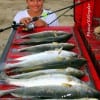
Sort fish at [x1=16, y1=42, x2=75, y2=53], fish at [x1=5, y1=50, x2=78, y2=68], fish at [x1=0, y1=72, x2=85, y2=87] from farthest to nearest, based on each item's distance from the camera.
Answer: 1. fish at [x1=16, y1=42, x2=75, y2=53]
2. fish at [x1=5, y1=50, x2=78, y2=68]
3. fish at [x1=0, y1=72, x2=85, y2=87]

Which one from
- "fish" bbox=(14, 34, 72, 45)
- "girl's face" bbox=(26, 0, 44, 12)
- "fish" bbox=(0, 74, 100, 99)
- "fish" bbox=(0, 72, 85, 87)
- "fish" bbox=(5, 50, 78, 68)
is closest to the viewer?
"fish" bbox=(0, 74, 100, 99)

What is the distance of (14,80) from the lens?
3.36 m

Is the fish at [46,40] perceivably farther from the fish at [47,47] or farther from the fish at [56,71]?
the fish at [56,71]

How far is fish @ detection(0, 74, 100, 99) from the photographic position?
9.96 feet

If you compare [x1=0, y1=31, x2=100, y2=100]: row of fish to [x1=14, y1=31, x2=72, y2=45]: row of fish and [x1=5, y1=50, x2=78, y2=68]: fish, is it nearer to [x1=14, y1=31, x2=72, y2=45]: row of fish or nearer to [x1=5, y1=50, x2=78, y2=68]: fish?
[x1=5, y1=50, x2=78, y2=68]: fish

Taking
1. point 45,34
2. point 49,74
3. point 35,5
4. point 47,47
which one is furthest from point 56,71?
point 35,5

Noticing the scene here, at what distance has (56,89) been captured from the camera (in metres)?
3.09

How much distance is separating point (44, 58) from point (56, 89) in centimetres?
69

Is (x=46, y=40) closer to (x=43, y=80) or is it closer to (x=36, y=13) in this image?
(x=43, y=80)

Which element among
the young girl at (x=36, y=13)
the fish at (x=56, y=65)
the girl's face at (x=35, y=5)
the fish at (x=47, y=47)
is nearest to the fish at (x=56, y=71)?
the fish at (x=56, y=65)

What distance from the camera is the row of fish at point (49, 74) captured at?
10.0ft

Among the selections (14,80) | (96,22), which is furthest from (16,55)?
(96,22)

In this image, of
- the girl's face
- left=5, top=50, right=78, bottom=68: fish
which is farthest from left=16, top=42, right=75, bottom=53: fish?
the girl's face

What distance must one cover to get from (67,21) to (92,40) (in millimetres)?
6938
